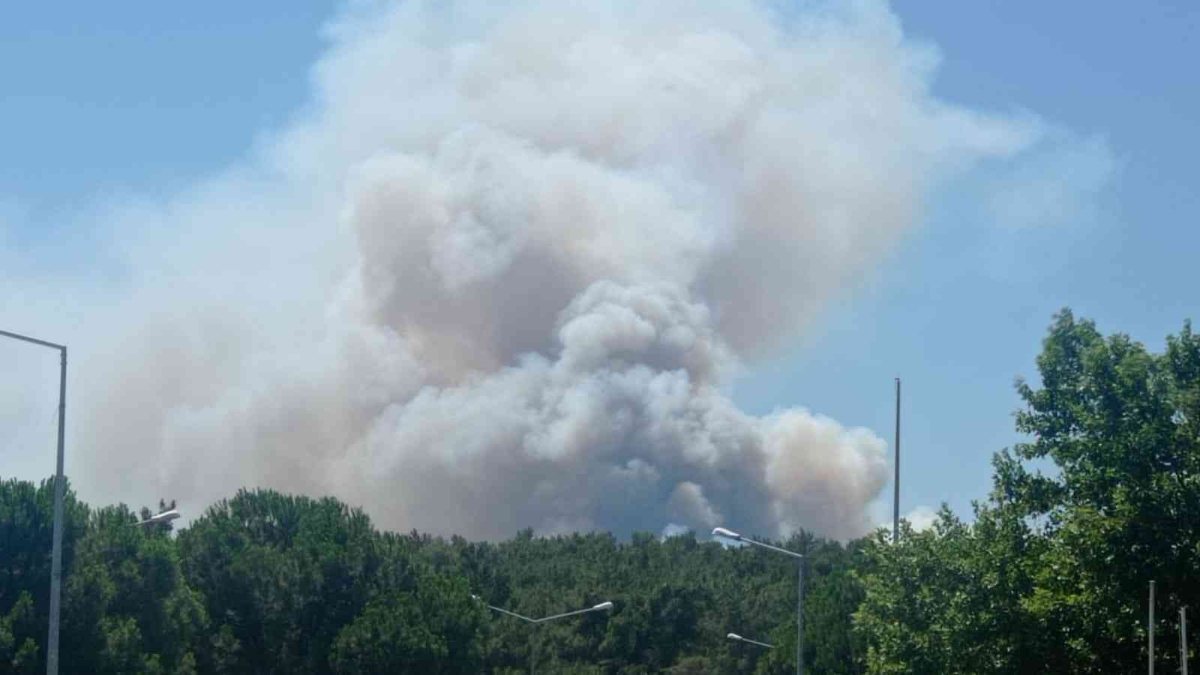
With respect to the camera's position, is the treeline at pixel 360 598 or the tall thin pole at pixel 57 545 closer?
the tall thin pole at pixel 57 545

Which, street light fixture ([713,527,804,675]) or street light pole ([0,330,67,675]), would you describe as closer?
street light pole ([0,330,67,675])

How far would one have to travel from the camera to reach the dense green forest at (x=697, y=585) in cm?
3347

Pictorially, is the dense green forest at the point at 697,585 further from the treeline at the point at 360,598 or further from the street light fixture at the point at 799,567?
the street light fixture at the point at 799,567

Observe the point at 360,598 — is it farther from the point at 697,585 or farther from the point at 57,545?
the point at 57,545

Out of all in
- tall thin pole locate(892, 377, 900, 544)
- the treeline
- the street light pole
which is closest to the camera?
the street light pole

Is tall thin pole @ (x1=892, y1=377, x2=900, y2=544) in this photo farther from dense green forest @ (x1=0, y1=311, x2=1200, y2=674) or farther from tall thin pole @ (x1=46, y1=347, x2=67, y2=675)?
tall thin pole @ (x1=46, y1=347, x2=67, y2=675)

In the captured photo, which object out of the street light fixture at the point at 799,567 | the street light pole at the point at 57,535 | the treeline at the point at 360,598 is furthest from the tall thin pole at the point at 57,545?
the treeline at the point at 360,598

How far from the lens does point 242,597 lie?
2731 inches

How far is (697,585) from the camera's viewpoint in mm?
101625

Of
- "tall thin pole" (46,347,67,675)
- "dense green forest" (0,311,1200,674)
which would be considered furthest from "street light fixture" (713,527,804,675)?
"tall thin pole" (46,347,67,675)

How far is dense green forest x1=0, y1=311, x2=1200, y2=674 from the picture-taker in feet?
110

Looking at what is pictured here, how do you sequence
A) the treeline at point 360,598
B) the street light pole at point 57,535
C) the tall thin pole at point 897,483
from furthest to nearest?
the treeline at point 360,598 < the tall thin pole at point 897,483 < the street light pole at point 57,535

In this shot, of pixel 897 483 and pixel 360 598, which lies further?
pixel 360 598

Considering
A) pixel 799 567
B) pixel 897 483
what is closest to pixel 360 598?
pixel 799 567
